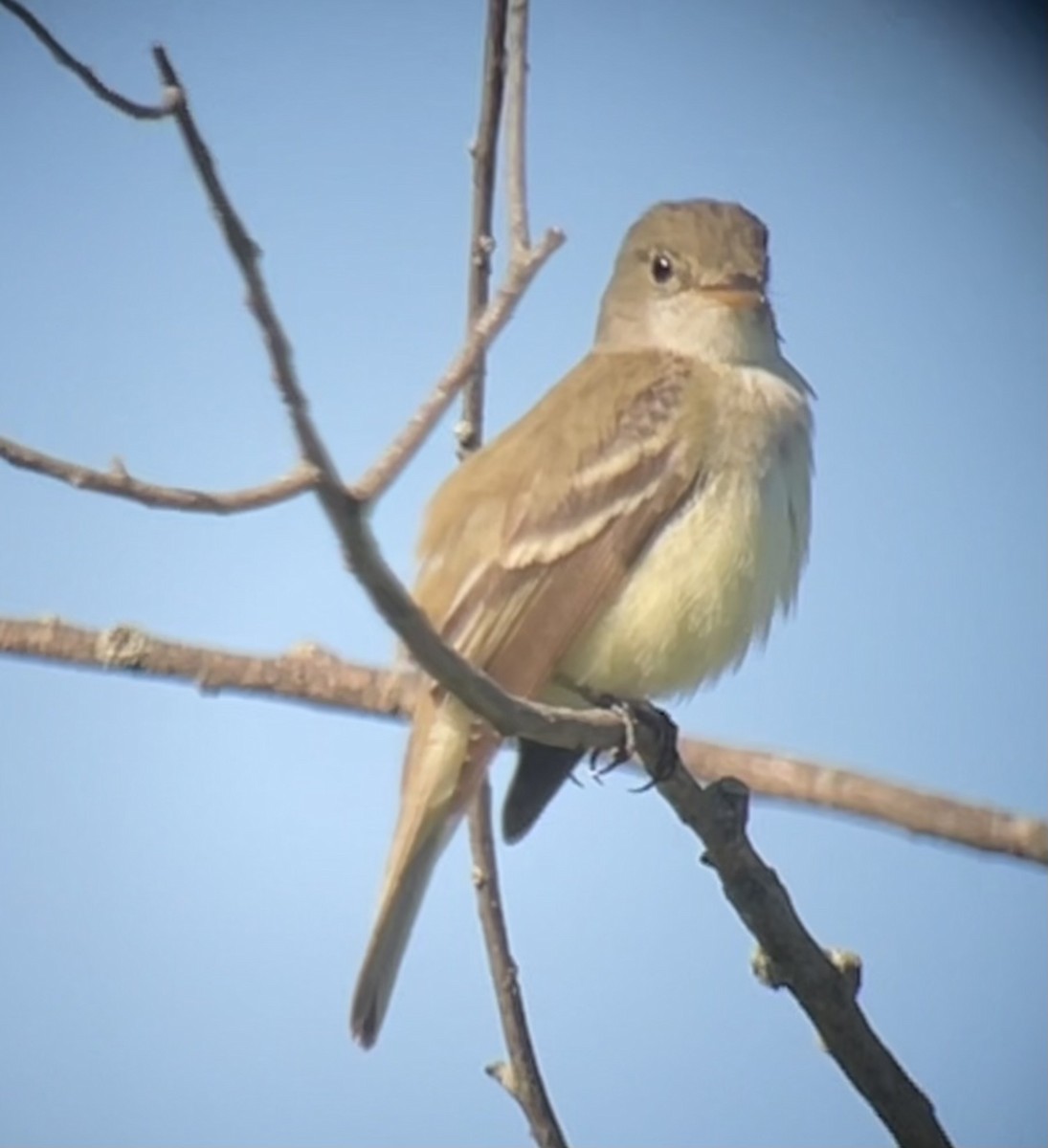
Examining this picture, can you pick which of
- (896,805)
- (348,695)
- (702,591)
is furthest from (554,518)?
A: (896,805)

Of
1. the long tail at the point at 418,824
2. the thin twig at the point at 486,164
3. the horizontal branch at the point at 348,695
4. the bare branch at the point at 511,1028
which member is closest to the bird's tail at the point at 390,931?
the long tail at the point at 418,824

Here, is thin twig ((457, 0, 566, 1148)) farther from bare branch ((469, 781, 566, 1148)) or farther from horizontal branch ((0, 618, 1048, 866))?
horizontal branch ((0, 618, 1048, 866))

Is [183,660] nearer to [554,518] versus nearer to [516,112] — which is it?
[554,518]

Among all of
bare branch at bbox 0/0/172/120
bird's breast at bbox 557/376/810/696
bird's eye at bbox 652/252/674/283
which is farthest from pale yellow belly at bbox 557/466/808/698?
bare branch at bbox 0/0/172/120

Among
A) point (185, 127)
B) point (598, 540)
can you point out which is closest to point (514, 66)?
point (598, 540)

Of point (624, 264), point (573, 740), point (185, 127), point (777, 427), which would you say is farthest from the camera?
point (624, 264)

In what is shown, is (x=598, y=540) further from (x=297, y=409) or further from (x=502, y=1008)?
(x=297, y=409)

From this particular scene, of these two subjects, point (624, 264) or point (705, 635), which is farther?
point (624, 264)
